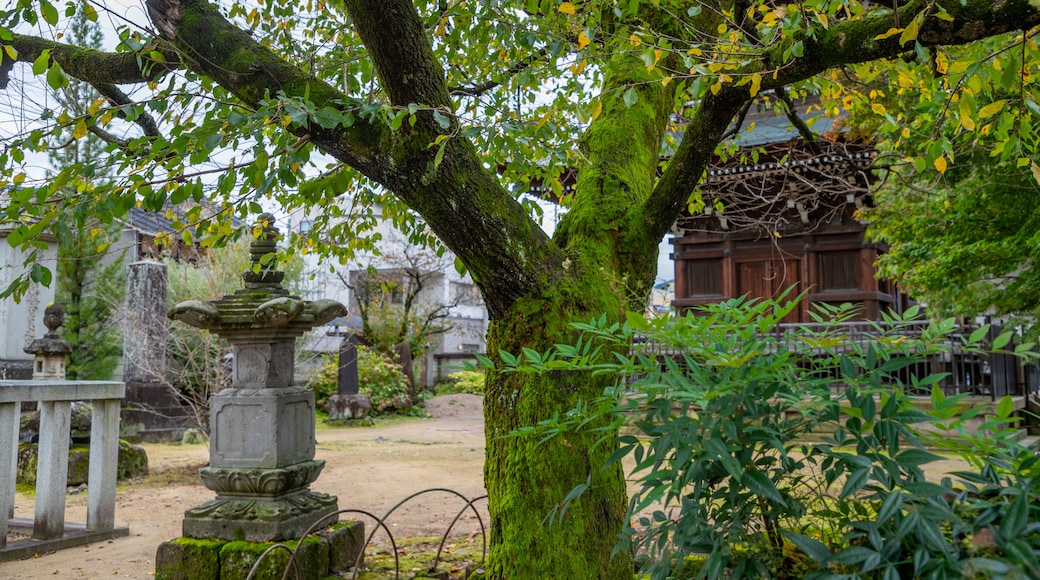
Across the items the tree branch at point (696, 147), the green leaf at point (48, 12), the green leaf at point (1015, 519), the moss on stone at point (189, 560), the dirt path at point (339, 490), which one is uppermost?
the green leaf at point (48, 12)

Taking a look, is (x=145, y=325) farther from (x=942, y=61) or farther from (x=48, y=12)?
(x=942, y=61)

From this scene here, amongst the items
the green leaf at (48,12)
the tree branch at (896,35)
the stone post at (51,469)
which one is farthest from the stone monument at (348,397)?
the tree branch at (896,35)

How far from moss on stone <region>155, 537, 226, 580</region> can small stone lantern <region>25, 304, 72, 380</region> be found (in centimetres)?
682

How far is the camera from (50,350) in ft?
31.9

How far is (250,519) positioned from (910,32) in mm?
4201

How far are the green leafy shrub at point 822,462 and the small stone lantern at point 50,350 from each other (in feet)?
34.1

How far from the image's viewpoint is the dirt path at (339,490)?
17.2 feet

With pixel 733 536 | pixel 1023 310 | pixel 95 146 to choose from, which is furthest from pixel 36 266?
pixel 95 146

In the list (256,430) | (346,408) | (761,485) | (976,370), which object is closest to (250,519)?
(256,430)

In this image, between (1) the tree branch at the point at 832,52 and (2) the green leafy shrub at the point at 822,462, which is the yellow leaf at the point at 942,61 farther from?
(2) the green leafy shrub at the point at 822,462

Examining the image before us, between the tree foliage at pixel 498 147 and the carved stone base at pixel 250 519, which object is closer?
the tree foliage at pixel 498 147

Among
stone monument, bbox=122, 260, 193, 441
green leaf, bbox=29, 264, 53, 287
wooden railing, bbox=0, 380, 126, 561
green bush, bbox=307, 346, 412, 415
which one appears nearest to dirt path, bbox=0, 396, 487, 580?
wooden railing, bbox=0, 380, 126, 561

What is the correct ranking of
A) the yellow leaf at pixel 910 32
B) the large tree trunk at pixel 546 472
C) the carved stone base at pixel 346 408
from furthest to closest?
the carved stone base at pixel 346 408, the large tree trunk at pixel 546 472, the yellow leaf at pixel 910 32

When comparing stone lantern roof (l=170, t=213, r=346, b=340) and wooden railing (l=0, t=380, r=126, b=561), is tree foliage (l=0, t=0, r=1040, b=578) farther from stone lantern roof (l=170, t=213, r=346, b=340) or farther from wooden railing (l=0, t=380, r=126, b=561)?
wooden railing (l=0, t=380, r=126, b=561)
